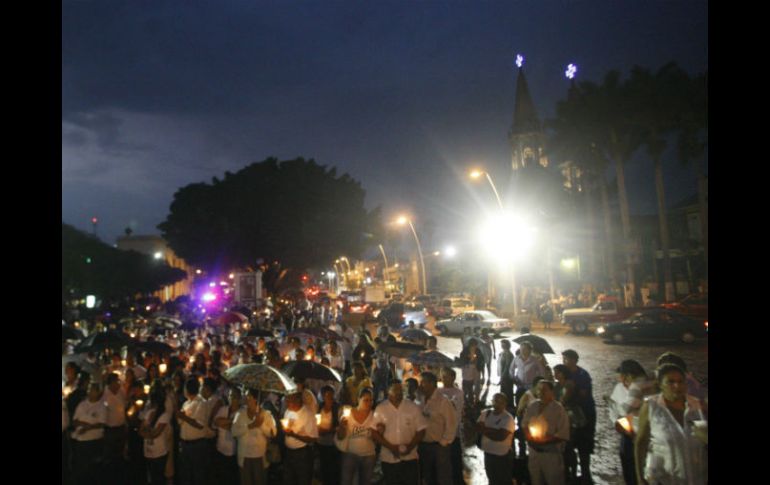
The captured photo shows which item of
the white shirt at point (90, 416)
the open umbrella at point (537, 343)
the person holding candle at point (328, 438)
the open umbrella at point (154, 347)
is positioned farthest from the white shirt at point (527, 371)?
the open umbrella at point (154, 347)

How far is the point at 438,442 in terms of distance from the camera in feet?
21.2

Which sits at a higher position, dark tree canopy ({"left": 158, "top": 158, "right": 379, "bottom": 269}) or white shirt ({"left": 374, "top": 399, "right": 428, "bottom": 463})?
dark tree canopy ({"left": 158, "top": 158, "right": 379, "bottom": 269})

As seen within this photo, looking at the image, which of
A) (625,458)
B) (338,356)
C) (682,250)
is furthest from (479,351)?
(682,250)

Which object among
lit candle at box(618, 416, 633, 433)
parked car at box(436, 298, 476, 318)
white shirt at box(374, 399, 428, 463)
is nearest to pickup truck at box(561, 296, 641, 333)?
parked car at box(436, 298, 476, 318)

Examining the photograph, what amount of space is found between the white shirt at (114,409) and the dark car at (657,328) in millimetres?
19759

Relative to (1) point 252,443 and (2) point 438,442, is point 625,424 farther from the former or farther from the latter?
(1) point 252,443

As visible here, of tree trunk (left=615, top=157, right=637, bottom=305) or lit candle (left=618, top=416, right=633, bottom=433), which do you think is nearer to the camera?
lit candle (left=618, top=416, right=633, bottom=433)

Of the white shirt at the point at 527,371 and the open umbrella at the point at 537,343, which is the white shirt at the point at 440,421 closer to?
the white shirt at the point at 527,371

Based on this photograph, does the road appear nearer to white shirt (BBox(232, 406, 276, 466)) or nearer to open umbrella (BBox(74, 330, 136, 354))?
white shirt (BBox(232, 406, 276, 466))

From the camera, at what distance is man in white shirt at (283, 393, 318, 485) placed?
6.46 m

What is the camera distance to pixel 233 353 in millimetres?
11773

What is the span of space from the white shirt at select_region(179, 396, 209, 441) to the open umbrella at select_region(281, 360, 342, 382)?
1.51 m
